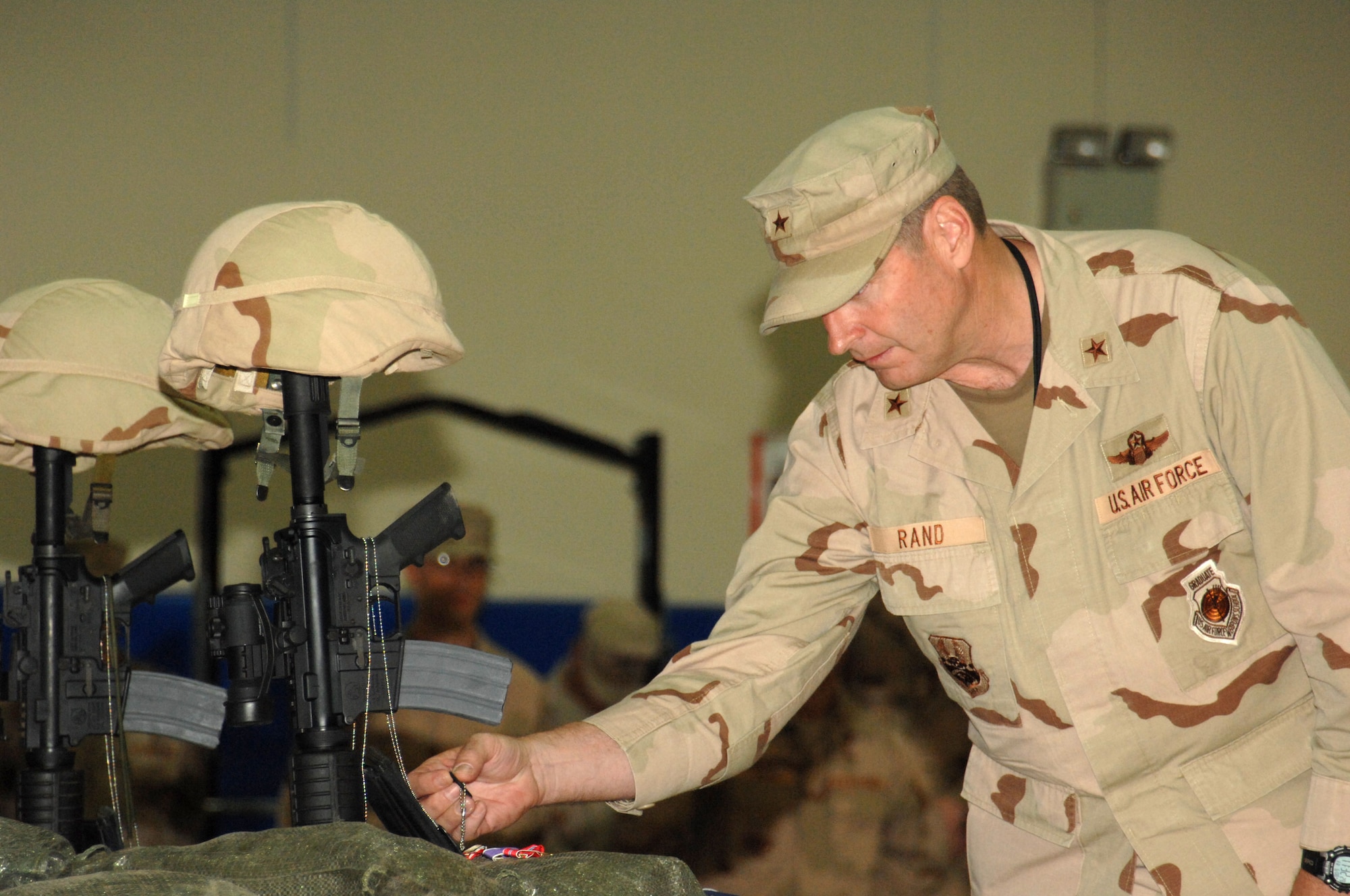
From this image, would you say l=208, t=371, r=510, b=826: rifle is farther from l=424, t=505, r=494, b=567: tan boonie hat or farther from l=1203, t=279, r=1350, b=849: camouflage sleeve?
l=424, t=505, r=494, b=567: tan boonie hat

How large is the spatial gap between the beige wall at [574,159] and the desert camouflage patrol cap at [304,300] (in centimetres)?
326

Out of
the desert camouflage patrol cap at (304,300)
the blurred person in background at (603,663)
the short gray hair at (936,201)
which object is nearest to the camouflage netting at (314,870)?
the desert camouflage patrol cap at (304,300)

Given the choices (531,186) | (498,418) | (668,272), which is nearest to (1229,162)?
(668,272)

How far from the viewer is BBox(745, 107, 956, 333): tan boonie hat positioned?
1.45m

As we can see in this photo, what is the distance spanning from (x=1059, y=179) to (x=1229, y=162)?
0.84 m

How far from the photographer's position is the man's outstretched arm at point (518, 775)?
Answer: 5.05 ft

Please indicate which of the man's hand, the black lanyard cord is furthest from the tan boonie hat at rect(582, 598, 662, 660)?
the man's hand

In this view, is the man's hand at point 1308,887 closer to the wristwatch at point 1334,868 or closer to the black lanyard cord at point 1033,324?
the wristwatch at point 1334,868

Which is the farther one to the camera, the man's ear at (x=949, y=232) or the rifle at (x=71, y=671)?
the rifle at (x=71, y=671)

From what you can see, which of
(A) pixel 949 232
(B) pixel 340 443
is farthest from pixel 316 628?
(A) pixel 949 232

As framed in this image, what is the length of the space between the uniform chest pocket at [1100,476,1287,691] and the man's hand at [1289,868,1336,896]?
8.6 inches

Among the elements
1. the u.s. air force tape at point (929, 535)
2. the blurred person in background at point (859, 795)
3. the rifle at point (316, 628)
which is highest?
the u.s. air force tape at point (929, 535)

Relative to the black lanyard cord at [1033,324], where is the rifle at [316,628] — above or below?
below

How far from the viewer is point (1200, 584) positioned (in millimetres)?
1487
